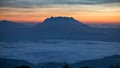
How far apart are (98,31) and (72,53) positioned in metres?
43.9

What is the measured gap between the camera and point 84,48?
65562 mm

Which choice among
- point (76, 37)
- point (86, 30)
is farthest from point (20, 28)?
point (86, 30)

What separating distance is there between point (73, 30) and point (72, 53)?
59.5 metres

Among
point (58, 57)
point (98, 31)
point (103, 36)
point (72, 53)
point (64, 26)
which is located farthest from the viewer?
point (64, 26)

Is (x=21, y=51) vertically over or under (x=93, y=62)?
over

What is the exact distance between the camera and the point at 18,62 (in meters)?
54.3

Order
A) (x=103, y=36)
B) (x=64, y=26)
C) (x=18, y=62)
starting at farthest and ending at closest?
(x=64, y=26)
(x=103, y=36)
(x=18, y=62)

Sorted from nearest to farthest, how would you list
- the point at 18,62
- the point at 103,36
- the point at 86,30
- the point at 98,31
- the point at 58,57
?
the point at 18,62 < the point at 58,57 < the point at 103,36 < the point at 98,31 < the point at 86,30

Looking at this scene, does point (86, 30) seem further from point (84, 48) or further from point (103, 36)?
point (84, 48)

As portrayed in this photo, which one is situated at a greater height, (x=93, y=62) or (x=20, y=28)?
(x=20, y=28)

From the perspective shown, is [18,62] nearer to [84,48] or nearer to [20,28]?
[84,48]

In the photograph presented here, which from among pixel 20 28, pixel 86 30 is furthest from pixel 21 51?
pixel 86 30

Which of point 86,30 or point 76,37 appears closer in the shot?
point 76,37

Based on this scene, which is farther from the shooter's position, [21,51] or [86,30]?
[86,30]
